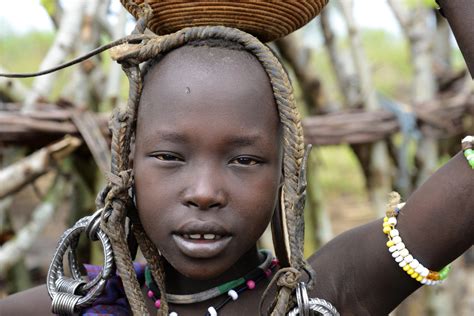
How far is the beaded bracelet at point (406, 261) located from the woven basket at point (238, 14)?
54 cm

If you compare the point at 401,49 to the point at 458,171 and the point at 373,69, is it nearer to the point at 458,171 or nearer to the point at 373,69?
the point at 373,69

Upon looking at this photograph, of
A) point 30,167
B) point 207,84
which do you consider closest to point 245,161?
point 207,84

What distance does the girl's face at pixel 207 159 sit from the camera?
5.79 feet

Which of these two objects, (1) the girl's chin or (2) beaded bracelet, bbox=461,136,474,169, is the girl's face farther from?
(2) beaded bracelet, bbox=461,136,474,169

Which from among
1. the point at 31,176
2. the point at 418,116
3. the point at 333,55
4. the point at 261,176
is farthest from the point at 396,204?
the point at 333,55

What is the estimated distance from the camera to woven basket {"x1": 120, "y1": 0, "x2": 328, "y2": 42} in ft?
6.06

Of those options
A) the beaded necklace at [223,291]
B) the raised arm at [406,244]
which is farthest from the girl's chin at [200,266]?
the raised arm at [406,244]

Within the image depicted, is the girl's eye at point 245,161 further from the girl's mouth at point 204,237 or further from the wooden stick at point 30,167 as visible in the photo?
the wooden stick at point 30,167

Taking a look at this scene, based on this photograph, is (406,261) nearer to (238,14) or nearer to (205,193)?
(205,193)

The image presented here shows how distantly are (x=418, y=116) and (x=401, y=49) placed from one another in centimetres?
738

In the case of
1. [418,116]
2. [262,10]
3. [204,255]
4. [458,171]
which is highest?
[262,10]

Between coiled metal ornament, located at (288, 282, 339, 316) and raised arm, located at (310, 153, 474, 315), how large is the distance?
0.11 meters

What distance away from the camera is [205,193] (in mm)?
1723

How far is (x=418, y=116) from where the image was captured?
3713mm
